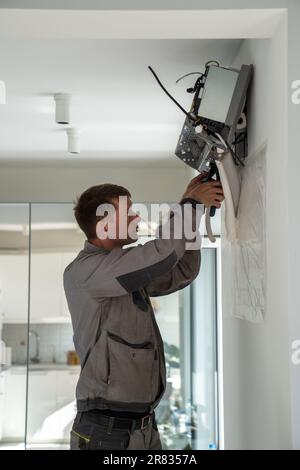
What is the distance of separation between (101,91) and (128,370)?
1619 millimetres

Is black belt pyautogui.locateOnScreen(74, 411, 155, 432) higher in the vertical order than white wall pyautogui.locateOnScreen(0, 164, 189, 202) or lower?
lower

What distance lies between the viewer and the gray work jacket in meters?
1.87

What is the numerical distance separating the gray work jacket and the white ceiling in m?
0.93

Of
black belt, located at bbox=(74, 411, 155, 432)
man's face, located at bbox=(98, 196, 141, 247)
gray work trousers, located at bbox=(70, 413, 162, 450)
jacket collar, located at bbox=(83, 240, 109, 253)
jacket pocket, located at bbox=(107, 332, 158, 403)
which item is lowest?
gray work trousers, located at bbox=(70, 413, 162, 450)

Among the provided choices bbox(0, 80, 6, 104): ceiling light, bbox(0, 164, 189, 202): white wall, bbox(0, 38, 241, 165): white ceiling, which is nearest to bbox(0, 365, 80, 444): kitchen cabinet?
bbox(0, 164, 189, 202): white wall

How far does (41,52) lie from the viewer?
2.57 m

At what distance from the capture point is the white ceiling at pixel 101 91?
2.53 metres

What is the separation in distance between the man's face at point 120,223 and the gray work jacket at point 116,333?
2.4 inches

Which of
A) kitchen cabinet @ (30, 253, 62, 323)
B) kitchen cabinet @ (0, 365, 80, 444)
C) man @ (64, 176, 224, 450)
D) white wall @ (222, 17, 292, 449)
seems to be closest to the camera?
white wall @ (222, 17, 292, 449)

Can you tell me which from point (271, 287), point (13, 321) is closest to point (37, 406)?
point (13, 321)

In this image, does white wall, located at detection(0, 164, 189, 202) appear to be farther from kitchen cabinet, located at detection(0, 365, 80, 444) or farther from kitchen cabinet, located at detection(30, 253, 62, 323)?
kitchen cabinet, located at detection(0, 365, 80, 444)

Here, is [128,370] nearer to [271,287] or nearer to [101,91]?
[271,287]

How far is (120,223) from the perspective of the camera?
2.02 m

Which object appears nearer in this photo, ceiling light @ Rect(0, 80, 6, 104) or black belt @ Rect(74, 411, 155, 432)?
black belt @ Rect(74, 411, 155, 432)
